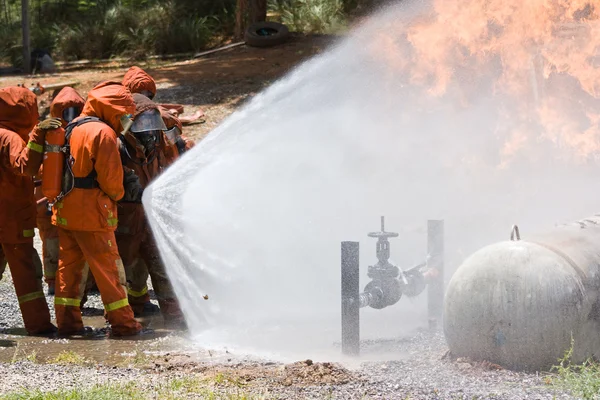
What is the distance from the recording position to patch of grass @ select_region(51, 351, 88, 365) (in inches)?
271

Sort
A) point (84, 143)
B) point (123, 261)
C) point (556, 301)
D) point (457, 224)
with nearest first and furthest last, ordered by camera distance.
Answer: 1. point (556, 301)
2. point (84, 143)
3. point (123, 261)
4. point (457, 224)

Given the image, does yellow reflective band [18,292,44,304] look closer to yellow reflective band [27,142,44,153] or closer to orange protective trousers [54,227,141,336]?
orange protective trousers [54,227,141,336]

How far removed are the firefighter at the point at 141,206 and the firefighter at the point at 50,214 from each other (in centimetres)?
71

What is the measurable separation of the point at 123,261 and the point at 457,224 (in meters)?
5.43

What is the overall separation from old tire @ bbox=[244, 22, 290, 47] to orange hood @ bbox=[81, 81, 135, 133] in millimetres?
12857

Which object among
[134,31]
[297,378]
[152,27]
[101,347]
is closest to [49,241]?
[101,347]

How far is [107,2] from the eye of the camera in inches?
1024

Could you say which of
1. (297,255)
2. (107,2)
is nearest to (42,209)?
(297,255)

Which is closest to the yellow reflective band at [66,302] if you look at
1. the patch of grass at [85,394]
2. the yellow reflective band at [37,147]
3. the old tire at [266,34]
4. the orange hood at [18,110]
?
the yellow reflective band at [37,147]

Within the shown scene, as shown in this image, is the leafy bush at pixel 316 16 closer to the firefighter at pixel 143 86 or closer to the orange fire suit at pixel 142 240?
the firefighter at pixel 143 86

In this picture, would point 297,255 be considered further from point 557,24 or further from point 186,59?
point 186,59

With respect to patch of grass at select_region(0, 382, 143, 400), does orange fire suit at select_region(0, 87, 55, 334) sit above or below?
above

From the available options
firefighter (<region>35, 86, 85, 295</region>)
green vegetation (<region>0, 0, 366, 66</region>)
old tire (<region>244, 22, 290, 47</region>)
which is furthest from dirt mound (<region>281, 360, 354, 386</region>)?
green vegetation (<region>0, 0, 366, 66</region>)

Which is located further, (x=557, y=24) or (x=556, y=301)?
(x=557, y=24)
